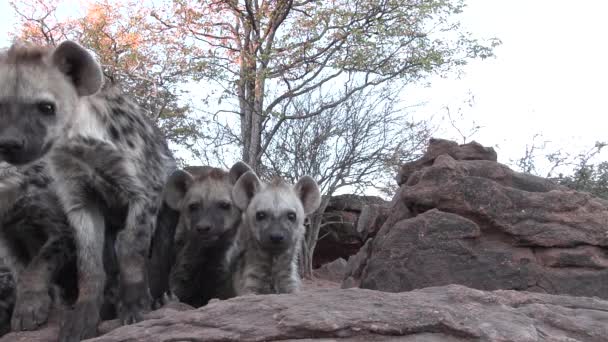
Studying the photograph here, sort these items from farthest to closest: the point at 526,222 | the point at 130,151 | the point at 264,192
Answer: the point at 526,222 < the point at 264,192 < the point at 130,151

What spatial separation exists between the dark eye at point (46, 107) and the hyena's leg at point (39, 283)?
888mm

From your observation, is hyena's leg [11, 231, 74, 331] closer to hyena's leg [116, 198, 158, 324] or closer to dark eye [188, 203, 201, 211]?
hyena's leg [116, 198, 158, 324]

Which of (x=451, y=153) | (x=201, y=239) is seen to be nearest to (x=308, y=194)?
(x=201, y=239)

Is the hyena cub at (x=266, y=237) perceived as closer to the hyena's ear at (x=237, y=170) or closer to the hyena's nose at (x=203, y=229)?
the hyena's ear at (x=237, y=170)

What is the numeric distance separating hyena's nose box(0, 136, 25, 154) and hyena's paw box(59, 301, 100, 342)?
31.6 inches

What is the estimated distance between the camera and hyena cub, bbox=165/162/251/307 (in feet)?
12.9

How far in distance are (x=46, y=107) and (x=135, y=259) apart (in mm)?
812

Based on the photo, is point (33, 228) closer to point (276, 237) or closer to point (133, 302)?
point (133, 302)

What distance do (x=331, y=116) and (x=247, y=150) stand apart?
6.42 feet

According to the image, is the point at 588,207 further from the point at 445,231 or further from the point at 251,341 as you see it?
the point at 251,341

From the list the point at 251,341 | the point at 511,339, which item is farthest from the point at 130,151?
the point at 511,339

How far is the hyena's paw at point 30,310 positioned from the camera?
10.1ft

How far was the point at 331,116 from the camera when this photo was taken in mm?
13758

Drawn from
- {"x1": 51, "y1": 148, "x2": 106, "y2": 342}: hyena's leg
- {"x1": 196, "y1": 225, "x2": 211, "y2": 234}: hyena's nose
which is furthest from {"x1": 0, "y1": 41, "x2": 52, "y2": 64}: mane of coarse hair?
{"x1": 196, "y1": 225, "x2": 211, "y2": 234}: hyena's nose
